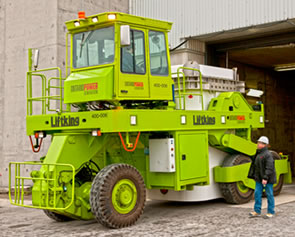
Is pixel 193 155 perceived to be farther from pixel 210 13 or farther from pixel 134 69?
pixel 210 13

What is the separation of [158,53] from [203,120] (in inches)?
70.1

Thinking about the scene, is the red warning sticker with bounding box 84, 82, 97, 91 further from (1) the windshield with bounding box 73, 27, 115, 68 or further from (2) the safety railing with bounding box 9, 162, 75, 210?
(2) the safety railing with bounding box 9, 162, 75, 210

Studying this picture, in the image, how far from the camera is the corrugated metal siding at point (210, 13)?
12713 millimetres

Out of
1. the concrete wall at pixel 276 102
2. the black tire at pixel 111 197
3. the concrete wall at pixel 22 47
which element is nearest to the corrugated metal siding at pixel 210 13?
the concrete wall at pixel 22 47

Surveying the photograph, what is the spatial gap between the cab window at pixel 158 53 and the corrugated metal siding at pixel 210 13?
4821 millimetres

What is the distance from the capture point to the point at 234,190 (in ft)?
33.5

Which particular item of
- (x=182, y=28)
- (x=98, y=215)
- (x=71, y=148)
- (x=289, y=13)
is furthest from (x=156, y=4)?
(x=98, y=215)

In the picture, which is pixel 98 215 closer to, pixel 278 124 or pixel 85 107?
pixel 85 107

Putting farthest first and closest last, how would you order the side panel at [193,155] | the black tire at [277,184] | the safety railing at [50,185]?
1. the black tire at [277,184]
2. the side panel at [193,155]
3. the safety railing at [50,185]

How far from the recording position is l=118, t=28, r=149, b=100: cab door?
8.32m

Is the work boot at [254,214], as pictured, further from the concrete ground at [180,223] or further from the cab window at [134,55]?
the cab window at [134,55]

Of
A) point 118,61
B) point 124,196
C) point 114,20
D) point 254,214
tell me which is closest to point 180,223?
point 124,196

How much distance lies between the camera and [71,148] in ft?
27.9

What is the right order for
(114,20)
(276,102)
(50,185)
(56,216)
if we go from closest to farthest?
1. (50,185)
2. (114,20)
3. (56,216)
4. (276,102)
